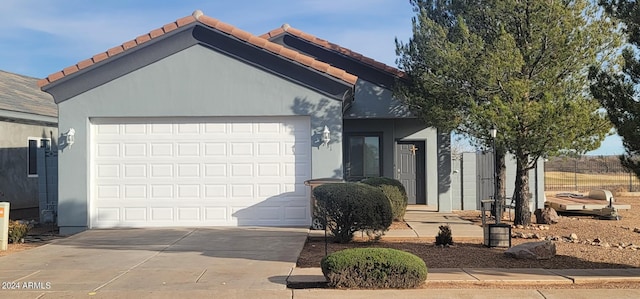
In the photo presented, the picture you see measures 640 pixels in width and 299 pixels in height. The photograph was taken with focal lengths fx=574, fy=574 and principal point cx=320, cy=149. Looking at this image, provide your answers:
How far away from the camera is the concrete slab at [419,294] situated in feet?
23.5

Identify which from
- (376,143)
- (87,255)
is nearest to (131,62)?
(87,255)

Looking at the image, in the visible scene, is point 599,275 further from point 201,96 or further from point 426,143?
point 426,143

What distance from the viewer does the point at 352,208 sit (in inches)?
411

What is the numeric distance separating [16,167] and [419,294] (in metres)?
14.5

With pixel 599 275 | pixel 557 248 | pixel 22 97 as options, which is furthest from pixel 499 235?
pixel 22 97

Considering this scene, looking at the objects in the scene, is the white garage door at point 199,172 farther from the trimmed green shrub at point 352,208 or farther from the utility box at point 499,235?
the utility box at point 499,235

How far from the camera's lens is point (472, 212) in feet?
57.0

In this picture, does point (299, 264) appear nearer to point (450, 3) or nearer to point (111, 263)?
point (111, 263)

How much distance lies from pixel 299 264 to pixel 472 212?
31.3 feet

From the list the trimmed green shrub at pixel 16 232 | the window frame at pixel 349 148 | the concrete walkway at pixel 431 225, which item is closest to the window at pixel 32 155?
the trimmed green shrub at pixel 16 232

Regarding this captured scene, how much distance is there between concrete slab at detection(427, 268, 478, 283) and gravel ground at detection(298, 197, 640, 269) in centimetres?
37

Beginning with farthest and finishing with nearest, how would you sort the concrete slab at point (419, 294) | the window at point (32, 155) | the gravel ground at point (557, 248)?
the window at point (32, 155), the gravel ground at point (557, 248), the concrete slab at point (419, 294)

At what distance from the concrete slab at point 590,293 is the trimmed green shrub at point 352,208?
3.62 metres

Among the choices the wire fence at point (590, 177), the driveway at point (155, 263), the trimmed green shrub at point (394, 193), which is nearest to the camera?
the driveway at point (155, 263)
